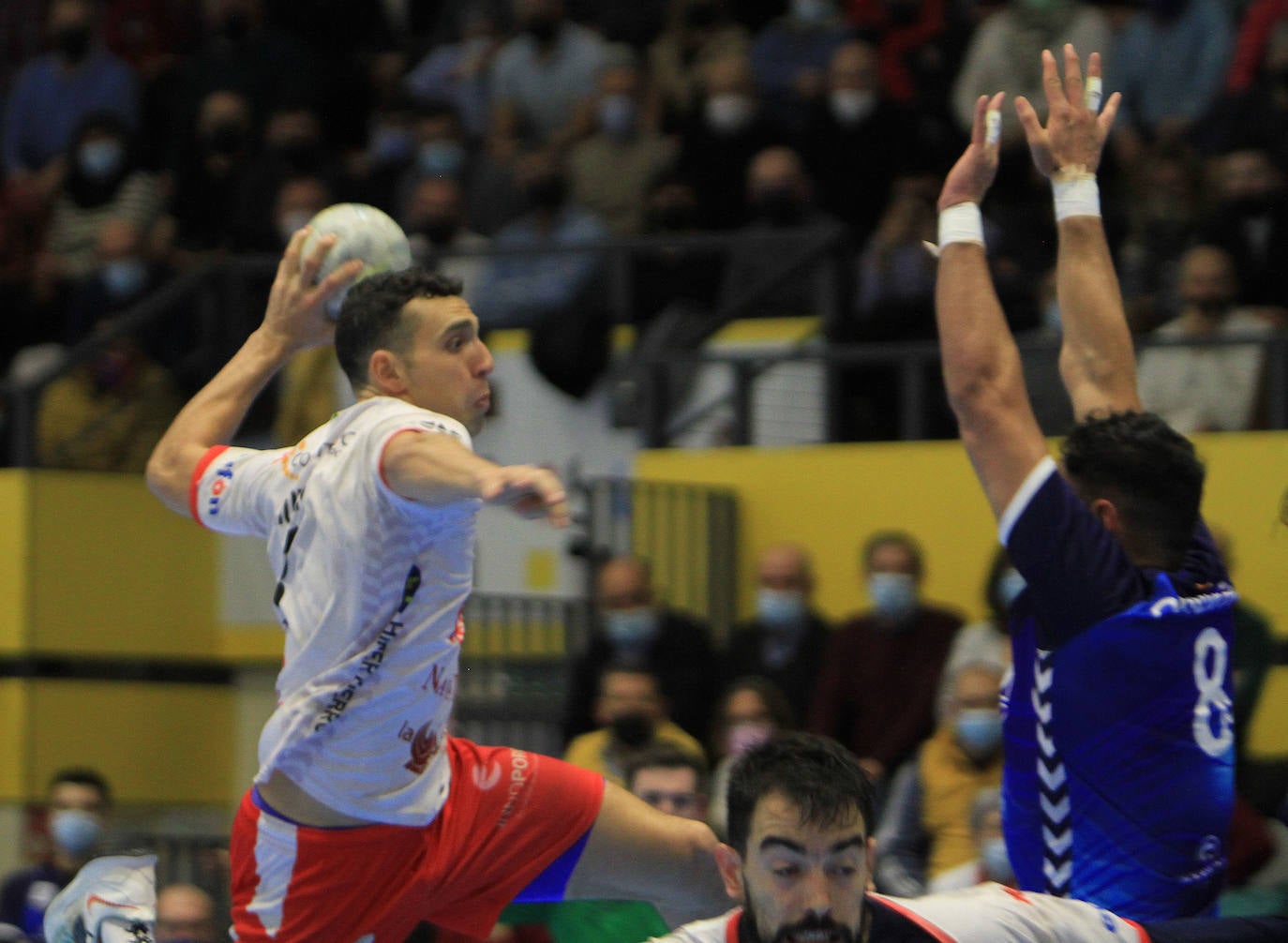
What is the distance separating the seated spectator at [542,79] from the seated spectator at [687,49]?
0.38 meters

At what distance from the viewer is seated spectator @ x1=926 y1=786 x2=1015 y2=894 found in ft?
23.0

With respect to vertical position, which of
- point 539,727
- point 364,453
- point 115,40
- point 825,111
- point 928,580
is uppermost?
point 115,40

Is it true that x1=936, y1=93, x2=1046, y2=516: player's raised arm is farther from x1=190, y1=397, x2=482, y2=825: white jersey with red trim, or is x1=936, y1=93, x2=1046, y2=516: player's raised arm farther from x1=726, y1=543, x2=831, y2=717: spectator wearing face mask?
x1=726, y1=543, x2=831, y2=717: spectator wearing face mask

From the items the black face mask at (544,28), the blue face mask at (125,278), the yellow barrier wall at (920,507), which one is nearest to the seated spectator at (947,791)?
the yellow barrier wall at (920,507)

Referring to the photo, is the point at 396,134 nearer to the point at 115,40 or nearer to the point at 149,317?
the point at 149,317

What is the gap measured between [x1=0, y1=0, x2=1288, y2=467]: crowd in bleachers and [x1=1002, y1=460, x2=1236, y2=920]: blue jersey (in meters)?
5.04

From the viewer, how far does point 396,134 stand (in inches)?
487

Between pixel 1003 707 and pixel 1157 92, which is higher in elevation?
pixel 1157 92

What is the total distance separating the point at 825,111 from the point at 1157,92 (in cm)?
166

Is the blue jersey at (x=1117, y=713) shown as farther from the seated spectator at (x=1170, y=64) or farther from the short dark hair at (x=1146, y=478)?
the seated spectator at (x=1170, y=64)

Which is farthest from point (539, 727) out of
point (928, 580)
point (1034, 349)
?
point (1034, 349)

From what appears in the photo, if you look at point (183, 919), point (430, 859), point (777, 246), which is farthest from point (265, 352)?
point (777, 246)

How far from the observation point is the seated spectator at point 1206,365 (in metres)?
9.09

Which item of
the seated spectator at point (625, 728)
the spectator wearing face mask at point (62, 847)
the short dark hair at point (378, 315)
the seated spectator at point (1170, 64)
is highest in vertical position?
the seated spectator at point (1170, 64)
